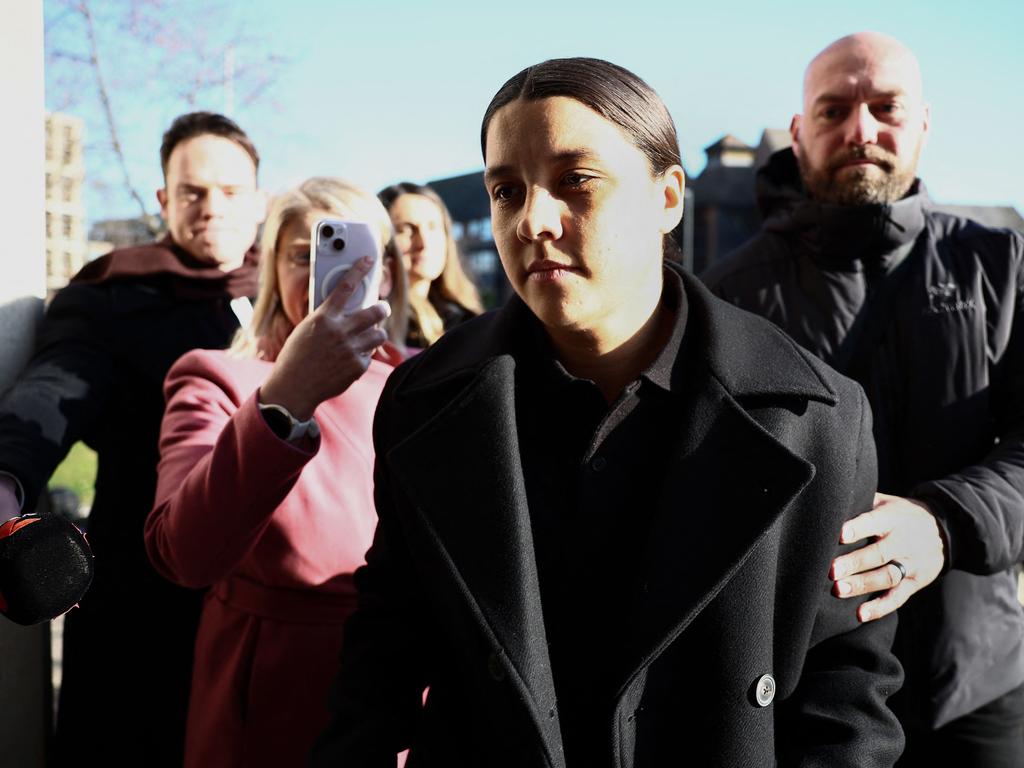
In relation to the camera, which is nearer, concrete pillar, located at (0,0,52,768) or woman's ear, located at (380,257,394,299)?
concrete pillar, located at (0,0,52,768)

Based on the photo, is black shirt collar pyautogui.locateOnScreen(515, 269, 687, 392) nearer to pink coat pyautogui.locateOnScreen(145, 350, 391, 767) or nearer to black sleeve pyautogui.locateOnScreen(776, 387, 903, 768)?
black sleeve pyautogui.locateOnScreen(776, 387, 903, 768)

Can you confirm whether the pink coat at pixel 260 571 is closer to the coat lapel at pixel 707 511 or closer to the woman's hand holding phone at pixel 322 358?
the woman's hand holding phone at pixel 322 358

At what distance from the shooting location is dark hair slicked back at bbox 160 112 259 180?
3029 mm

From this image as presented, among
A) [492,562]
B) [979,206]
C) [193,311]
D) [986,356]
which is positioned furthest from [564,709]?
[979,206]

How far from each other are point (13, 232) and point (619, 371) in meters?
1.71

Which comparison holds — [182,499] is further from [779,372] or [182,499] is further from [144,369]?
[779,372]

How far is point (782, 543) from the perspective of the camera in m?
1.63

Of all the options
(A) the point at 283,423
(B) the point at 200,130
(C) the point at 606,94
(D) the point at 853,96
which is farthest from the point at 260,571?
(D) the point at 853,96

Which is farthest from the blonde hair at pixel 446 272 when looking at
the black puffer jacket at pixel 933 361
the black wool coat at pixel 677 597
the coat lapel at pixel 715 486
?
the coat lapel at pixel 715 486

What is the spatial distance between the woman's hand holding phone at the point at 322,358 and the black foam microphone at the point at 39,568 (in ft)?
1.78

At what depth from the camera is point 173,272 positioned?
2904mm

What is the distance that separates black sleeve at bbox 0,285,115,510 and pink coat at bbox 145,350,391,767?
296mm

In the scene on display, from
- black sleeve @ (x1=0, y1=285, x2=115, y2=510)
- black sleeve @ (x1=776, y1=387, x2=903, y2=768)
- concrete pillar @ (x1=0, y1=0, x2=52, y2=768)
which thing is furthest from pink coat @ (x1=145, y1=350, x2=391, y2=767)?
black sleeve @ (x1=776, y1=387, x2=903, y2=768)

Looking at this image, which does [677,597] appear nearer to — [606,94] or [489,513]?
[489,513]
